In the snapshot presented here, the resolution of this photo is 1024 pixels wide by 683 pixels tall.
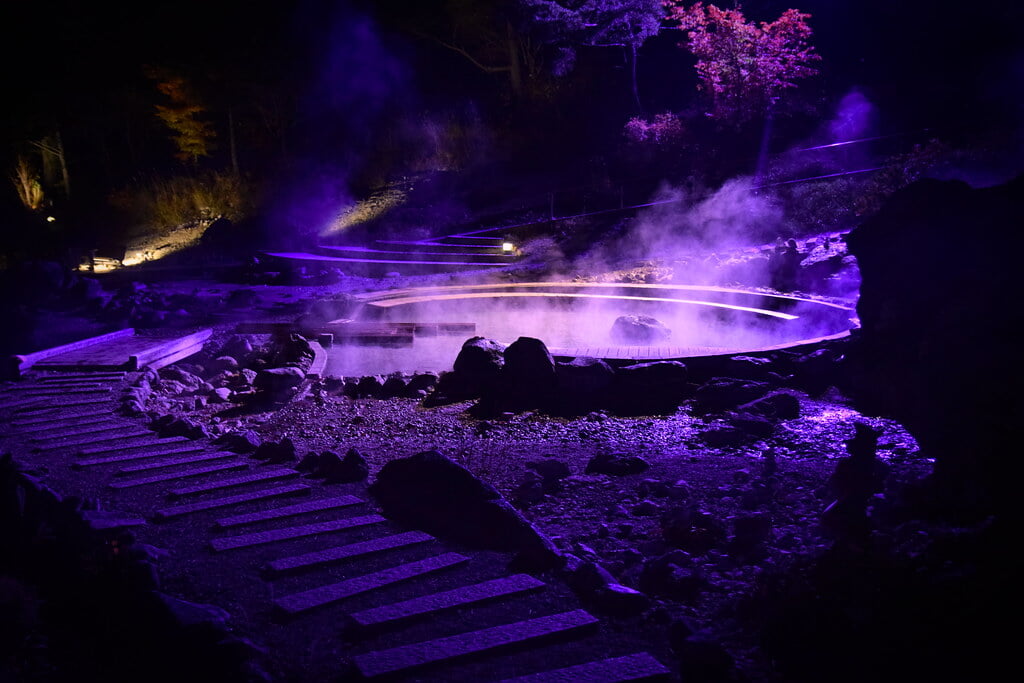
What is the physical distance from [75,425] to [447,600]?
363 cm

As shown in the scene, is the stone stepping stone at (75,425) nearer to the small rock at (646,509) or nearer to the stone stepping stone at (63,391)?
the stone stepping stone at (63,391)

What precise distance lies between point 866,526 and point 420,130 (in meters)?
20.0

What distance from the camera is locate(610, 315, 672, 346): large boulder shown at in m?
7.87

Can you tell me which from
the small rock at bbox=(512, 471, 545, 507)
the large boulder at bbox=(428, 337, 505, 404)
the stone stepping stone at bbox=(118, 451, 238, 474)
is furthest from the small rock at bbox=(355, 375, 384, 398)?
the small rock at bbox=(512, 471, 545, 507)

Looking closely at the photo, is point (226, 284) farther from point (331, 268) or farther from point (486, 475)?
point (486, 475)

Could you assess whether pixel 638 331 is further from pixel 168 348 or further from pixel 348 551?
pixel 348 551

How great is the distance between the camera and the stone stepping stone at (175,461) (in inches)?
148

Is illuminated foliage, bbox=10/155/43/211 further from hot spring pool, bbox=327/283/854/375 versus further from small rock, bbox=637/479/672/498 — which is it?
small rock, bbox=637/479/672/498

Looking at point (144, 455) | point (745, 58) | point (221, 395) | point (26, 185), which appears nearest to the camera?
point (144, 455)

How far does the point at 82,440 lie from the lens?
424 centimetres

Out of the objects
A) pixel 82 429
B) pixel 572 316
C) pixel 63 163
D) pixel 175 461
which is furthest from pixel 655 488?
pixel 63 163

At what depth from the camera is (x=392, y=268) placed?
13461mm

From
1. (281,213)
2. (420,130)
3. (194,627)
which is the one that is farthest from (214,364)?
(420,130)

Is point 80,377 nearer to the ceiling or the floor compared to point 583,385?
nearer to the ceiling
